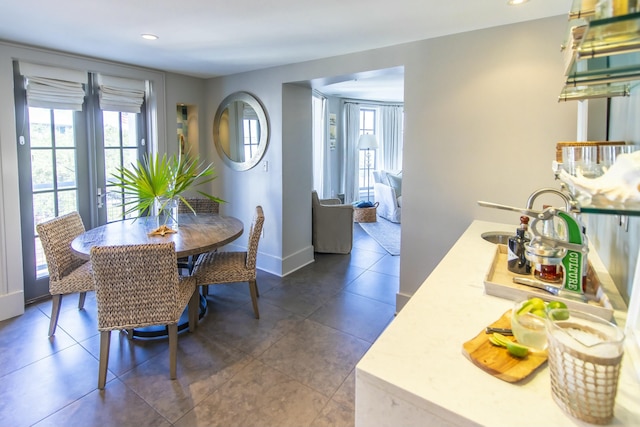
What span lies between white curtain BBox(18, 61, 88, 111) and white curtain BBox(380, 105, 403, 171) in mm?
5799

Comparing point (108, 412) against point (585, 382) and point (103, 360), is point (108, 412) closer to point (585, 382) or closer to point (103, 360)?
point (103, 360)

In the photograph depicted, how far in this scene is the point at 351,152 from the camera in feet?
24.1

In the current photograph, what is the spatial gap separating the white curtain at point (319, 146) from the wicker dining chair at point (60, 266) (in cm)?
425

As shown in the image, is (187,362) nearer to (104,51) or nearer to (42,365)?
(42,365)

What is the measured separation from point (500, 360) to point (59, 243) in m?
2.99

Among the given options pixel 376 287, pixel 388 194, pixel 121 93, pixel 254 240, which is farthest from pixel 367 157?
pixel 254 240

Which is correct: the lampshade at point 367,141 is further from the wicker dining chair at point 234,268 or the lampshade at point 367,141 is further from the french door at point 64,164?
the wicker dining chair at point 234,268

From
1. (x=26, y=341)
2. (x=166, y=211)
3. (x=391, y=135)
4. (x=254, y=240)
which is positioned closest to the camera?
(x=26, y=341)

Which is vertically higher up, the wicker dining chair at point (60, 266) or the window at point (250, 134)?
the window at point (250, 134)

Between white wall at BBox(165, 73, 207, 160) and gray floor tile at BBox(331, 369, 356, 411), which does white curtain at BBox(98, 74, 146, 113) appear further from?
gray floor tile at BBox(331, 369, 356, 411)

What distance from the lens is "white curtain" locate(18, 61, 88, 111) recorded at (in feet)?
10.2

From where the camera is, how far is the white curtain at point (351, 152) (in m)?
7.24

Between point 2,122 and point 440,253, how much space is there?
12.3ft

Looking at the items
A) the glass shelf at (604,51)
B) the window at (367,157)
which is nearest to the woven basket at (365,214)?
the window at (367,157)
